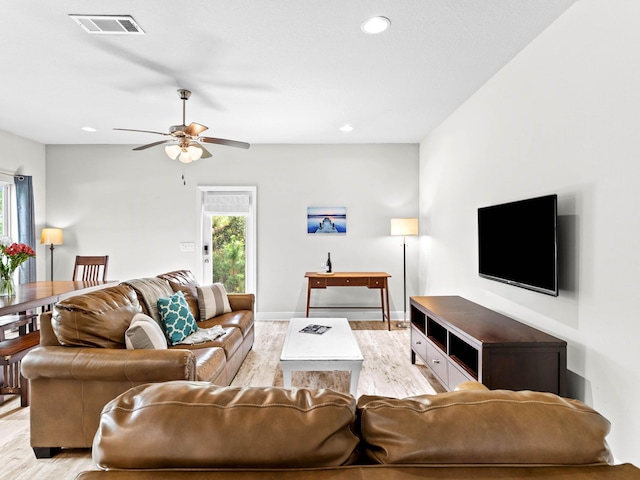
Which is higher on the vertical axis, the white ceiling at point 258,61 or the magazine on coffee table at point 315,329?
the white ceiling at point 258,61

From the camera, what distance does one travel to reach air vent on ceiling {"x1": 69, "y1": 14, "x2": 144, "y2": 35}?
217 cm

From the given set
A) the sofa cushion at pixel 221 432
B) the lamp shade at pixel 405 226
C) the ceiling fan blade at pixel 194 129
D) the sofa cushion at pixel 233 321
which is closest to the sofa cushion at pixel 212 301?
the sofa cushion at pixel 233 321

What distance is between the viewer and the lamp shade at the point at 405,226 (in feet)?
15.3

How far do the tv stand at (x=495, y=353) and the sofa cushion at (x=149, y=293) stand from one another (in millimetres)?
2155

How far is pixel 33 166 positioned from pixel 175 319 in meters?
4.06

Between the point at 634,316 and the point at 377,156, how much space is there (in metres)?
3.82

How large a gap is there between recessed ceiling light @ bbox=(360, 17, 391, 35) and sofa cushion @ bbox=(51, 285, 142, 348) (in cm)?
237

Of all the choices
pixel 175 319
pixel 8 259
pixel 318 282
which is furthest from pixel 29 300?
pixel 318 282

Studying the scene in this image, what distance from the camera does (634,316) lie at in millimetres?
1701

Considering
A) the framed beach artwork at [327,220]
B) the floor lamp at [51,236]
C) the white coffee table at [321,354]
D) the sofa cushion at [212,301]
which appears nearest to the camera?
the white coffee table at [321,354]

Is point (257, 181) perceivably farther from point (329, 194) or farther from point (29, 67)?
point (29, 67)

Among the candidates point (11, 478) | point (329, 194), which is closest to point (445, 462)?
point (11, 478)

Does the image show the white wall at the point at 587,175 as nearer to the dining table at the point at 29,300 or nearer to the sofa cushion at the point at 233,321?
the sofa cushion at the point at 233,321

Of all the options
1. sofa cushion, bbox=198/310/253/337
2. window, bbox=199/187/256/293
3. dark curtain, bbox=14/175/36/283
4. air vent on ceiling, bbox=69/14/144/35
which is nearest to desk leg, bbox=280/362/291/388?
sofa cushion, bbox=198/310/253/337
